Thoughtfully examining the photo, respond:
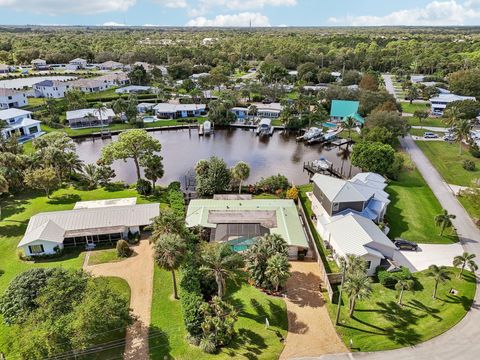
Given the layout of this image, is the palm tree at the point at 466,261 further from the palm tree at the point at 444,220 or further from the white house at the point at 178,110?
the white house at the point at 178,110

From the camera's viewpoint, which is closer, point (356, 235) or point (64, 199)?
point (356, 235)

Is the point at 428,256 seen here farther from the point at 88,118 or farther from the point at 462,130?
the point at 88,118

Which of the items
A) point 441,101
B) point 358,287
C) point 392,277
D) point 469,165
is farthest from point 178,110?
point 358,287

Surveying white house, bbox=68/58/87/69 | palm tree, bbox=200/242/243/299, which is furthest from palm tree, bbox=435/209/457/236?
white house, bbox=68/58/87/69

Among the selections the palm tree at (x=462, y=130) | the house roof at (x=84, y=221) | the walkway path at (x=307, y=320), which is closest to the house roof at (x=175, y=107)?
the house roof at (x=84, y=221)

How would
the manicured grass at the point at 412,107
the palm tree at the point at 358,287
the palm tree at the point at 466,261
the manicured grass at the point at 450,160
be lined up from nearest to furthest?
the palm tree at the point at 358,287, the palm tree at the point at 466,261, the manicured grass at the point at 450,160, the manicured grass at the point at 412,107

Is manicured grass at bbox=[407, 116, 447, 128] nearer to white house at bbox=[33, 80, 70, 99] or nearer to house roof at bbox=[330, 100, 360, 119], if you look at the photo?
house roof at bbox=[330, 100, 360, 119]
